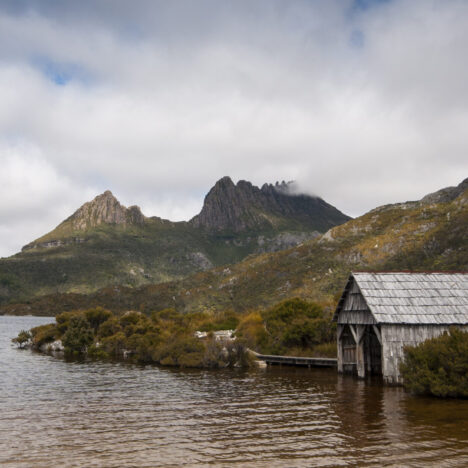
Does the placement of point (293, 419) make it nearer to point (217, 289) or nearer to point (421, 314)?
point (421, 314)

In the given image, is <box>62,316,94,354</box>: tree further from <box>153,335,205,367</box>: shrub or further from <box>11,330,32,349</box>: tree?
<box>153,335,205,367</box>: shrub

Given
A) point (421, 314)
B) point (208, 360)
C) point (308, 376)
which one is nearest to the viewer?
point (421, 314)

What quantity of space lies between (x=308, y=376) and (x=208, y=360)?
10034mm

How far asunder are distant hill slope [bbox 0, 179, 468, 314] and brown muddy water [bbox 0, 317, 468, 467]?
140 feet

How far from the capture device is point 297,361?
133 ft

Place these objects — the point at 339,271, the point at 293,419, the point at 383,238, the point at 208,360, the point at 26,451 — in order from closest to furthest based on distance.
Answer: the point at 26,451, the point at 293,419, the point at 208,360, the point at 339,271, the point at 383,238

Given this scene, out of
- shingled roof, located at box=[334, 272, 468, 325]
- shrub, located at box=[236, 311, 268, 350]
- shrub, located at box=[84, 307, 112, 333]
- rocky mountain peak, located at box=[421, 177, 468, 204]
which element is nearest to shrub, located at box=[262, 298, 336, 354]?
shrub, located at box=[236, 311, 268, 350]

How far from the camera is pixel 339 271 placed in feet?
331

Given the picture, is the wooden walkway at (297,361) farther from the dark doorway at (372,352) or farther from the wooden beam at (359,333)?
the wooden beam at (359,333)

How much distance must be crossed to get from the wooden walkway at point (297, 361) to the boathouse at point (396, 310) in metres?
4.90

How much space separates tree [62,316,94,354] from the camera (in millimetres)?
60056


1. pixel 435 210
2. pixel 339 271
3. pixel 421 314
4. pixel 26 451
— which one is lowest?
pixel 26 451

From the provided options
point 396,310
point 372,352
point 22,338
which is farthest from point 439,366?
point 22,338

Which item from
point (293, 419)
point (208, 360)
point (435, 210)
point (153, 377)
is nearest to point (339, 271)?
point (435, 210)
